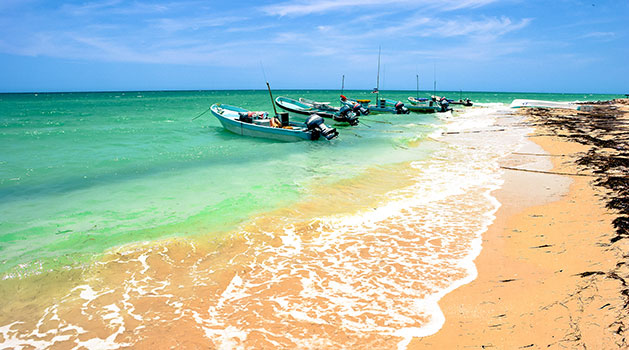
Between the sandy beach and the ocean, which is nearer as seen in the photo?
the sandy beach

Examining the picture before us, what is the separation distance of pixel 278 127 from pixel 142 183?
1100 centimetres

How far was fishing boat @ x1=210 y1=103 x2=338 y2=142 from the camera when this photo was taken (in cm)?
2036

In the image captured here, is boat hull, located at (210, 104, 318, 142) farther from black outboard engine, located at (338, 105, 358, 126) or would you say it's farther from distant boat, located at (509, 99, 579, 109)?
distant boat, located at (509, 99, 579, 109)

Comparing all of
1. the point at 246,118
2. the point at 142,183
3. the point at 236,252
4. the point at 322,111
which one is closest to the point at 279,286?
the point at 236,252

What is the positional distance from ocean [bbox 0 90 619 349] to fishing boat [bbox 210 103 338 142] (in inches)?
275

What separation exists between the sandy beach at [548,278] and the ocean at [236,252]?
1.05 ft

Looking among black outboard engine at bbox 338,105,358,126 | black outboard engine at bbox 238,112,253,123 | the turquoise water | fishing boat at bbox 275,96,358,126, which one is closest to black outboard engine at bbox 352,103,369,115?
fishing boat at bbox 275,96,358,126

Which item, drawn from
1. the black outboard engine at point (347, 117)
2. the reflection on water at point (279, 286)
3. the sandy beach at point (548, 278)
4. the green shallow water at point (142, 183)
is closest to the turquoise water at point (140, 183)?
the green shallow water at point (142, 183)

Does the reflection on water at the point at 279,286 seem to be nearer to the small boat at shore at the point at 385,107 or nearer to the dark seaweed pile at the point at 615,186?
the dark seaweed pile at the point at 615,186

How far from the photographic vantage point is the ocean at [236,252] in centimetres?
412

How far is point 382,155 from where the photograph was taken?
53.7 ft

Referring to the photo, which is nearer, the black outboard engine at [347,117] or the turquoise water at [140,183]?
the turquoise water at [140,183]

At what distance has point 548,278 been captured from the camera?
4.64 meters

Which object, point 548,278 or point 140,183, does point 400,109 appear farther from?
point 548,278
